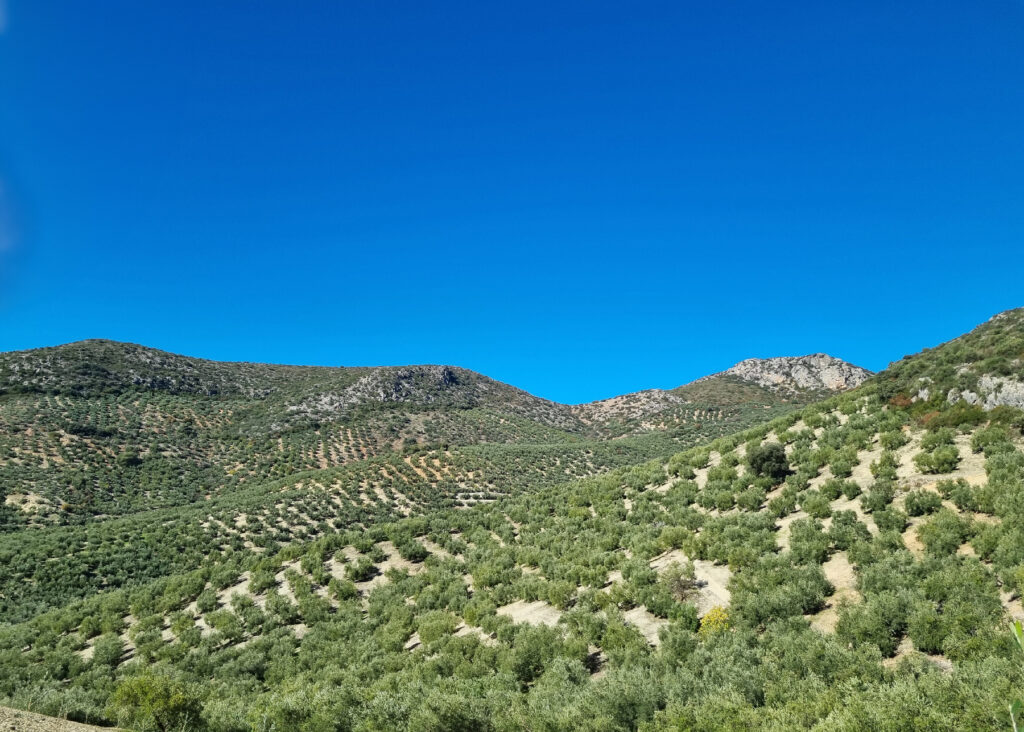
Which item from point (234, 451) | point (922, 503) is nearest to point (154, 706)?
point (922, 503)

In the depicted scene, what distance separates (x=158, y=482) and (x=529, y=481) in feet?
140

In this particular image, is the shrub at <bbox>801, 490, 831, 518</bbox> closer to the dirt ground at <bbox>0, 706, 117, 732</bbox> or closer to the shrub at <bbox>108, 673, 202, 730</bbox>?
the shrub at <bbox>108, 673, 202, 730</bbox>

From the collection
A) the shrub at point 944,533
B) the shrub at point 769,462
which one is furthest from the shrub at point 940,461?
the shrub at point 769,462

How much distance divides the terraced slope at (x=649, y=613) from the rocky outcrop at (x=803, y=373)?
316 feet

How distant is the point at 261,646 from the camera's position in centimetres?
1691

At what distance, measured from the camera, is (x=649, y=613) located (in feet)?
48.6

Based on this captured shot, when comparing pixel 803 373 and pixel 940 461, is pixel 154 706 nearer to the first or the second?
pixel 940 461

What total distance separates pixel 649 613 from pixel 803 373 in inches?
4751

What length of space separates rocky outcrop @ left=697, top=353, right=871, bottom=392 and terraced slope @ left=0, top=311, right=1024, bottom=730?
3792 inches

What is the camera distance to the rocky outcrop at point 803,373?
112 metres

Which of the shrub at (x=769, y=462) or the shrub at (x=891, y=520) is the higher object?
the shrub at (x=769, y=462)

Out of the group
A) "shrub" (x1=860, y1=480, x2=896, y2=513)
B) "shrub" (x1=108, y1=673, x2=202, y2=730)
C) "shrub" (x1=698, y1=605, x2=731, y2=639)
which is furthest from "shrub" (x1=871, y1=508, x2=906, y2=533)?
"shrub" (x1=108, y1=673, x2=202, y2=730)

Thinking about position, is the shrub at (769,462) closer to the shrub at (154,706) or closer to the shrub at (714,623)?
the shrub at (714,623)

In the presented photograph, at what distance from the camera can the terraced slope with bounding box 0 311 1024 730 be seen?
928cm
